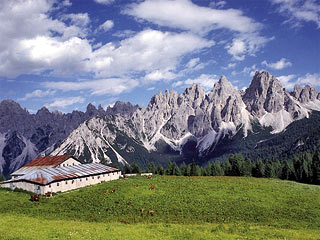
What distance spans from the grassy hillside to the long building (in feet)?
10.6

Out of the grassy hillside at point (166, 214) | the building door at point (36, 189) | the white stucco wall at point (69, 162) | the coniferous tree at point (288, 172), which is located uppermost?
the white stucco wall at point (69, 162)

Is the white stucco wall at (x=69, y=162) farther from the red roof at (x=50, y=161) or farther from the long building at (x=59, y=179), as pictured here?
the long building at (x=59, y=179)

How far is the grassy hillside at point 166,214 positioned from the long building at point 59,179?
322 centimetres

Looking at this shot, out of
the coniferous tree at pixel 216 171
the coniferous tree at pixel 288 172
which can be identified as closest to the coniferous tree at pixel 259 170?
the coniferous tree at pixel 288 172

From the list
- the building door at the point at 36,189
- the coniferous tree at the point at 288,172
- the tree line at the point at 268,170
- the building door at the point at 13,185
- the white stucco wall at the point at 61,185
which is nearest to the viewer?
the building door at the point at 36,189

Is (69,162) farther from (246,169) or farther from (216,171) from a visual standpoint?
(246,169)

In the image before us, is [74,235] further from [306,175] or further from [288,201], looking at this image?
[306,175]

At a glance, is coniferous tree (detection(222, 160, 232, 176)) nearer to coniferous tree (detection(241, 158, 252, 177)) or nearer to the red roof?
coniferous tree (detection(241, 158, 252, 177))

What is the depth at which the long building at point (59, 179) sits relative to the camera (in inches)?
2296

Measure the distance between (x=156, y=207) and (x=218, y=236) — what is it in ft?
57.6

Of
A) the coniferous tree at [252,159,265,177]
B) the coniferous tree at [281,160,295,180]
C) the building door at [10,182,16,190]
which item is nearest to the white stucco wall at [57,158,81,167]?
the building door at [10,182,16,190]

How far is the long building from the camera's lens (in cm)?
5831

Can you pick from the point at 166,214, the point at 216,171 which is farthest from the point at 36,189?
the point at 216,171

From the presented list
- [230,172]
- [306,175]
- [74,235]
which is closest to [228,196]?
[74,235]
